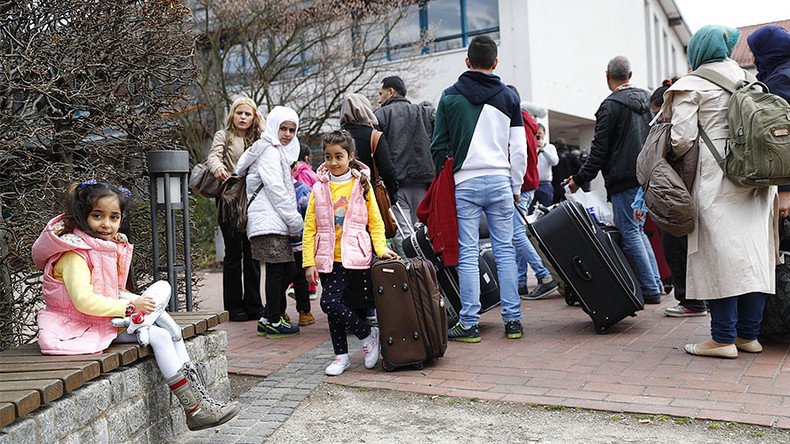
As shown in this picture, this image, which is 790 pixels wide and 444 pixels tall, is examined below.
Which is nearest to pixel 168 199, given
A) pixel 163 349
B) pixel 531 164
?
pixel 163 349

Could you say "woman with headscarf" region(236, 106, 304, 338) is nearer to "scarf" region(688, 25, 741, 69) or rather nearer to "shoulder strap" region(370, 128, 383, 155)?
"shoulder strap" region(370, 128, 383, 155)

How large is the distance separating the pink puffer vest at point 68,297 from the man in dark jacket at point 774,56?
3992mm

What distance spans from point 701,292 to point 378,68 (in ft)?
→ 39.6

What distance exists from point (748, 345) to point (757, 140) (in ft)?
4.14

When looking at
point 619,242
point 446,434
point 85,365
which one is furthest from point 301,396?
point 619,242

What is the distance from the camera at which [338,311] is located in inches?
180

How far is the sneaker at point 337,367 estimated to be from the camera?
455cm

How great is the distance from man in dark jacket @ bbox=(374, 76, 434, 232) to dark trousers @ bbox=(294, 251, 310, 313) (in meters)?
0.95

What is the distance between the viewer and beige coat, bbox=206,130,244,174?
626 centimetres

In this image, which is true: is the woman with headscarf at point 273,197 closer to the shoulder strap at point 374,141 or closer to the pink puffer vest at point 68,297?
the shoulder strap at point 374,141

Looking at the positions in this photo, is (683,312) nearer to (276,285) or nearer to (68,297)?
(276,285)

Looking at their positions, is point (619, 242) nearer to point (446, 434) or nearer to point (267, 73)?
point (446, 434)

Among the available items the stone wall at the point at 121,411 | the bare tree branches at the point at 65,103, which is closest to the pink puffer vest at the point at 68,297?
the stone wall at the point at 121,411

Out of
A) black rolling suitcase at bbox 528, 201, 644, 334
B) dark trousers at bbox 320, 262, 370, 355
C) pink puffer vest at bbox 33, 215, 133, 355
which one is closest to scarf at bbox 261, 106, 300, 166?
dark trousers at bbox 320, 262, 370, 355
